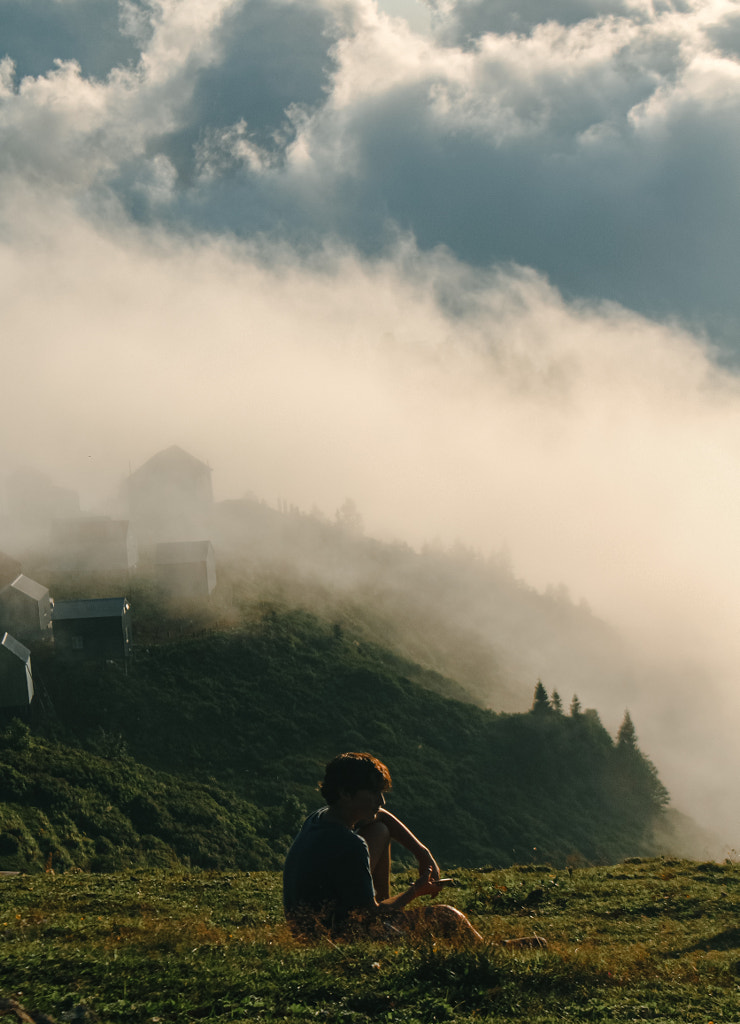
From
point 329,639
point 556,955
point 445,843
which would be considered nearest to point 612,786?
point 445,843

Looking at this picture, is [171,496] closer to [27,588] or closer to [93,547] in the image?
[93,547]

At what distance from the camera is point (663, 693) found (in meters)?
157

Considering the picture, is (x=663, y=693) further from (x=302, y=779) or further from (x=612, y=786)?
(x=302, y=779)

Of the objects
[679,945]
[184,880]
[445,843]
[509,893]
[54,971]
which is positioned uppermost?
[54,971]

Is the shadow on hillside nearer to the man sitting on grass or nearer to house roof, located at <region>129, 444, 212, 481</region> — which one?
the man sitting on grass

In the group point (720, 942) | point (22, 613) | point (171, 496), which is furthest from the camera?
point (171, 496)

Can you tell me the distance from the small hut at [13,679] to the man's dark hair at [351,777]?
5045 cm

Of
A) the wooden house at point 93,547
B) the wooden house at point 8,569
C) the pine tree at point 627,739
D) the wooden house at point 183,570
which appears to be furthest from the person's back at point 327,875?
the pine tree at point 627,739

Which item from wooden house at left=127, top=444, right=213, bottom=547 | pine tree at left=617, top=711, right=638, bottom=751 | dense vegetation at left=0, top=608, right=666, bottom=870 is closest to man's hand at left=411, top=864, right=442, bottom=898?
dense vegetation at left=0, top=608, right=666, bottom=870

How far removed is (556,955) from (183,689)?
55462 millimetres

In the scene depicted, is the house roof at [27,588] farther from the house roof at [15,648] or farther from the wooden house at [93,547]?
the wooden house at [93,547]

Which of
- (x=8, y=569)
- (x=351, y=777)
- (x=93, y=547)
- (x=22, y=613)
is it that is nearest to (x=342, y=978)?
(x=351, y=777)

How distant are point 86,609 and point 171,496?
1803 inches

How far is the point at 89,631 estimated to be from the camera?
59969 millimetres
